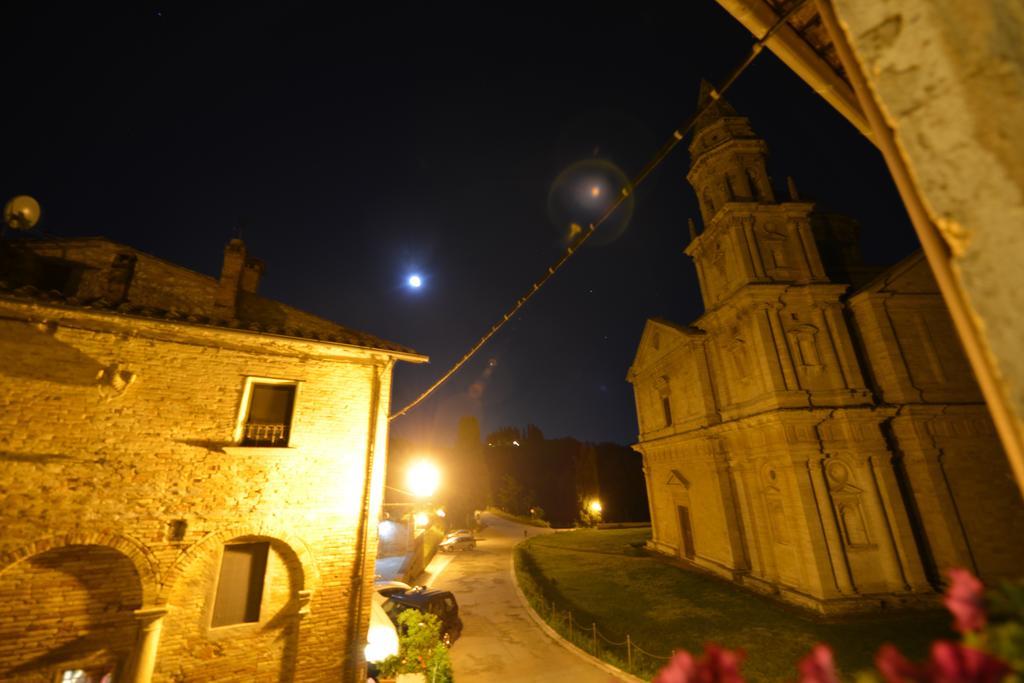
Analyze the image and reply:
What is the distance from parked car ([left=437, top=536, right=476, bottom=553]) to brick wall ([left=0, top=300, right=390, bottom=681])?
24603mm

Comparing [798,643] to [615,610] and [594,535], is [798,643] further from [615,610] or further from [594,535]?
[594,535]

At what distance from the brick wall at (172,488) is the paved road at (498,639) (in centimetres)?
531

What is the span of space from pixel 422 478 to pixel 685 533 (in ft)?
58.3

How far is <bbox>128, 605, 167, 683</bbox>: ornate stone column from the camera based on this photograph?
7.07 metres

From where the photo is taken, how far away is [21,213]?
9.47 metres

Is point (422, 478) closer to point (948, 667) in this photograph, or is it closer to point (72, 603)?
point (72, 603)

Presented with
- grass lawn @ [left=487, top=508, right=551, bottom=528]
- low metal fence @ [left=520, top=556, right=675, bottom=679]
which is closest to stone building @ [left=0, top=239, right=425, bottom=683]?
low metal fence @ [left=520, top=556, right=675, bottom=679]

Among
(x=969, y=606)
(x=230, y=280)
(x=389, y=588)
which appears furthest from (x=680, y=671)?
(x=389, y=588)

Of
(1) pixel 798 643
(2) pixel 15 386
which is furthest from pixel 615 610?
(2) pixel 15 386

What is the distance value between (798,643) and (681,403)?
42.1 feet

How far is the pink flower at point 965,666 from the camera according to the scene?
102cm

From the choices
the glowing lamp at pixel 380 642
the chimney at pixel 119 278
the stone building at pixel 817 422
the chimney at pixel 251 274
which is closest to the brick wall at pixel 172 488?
the glowing lamp at pixel 380 642

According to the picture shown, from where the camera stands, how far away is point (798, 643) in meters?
12.0

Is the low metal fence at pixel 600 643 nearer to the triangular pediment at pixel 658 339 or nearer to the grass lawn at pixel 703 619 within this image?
the grass lawn at pixel 703 619
